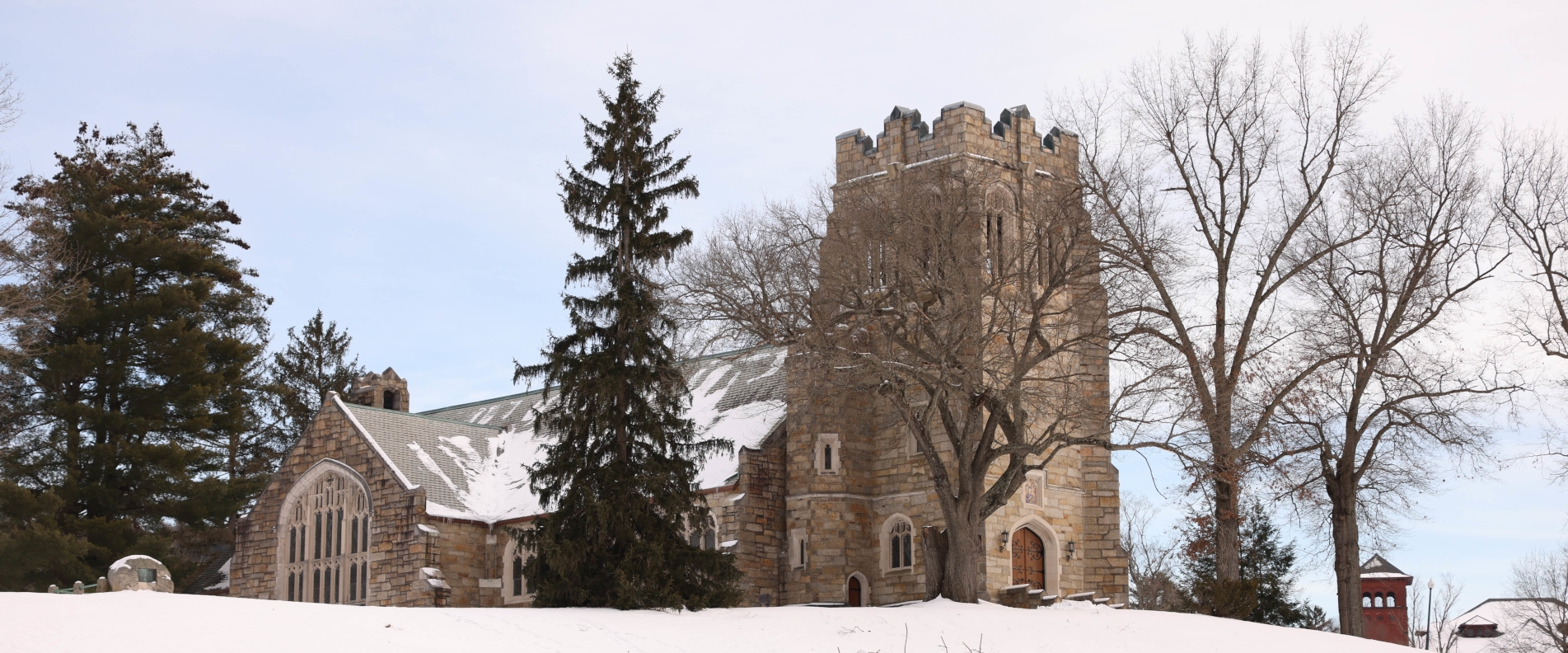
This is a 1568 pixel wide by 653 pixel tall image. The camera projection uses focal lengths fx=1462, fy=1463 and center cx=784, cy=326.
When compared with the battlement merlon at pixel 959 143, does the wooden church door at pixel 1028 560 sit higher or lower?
lower

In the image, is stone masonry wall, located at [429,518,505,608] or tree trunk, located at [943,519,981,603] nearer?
tree trunk, located at [943,519,981,603]

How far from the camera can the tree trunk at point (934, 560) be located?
25188 mm

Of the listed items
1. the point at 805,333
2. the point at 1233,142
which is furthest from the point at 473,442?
the point at 1233,142

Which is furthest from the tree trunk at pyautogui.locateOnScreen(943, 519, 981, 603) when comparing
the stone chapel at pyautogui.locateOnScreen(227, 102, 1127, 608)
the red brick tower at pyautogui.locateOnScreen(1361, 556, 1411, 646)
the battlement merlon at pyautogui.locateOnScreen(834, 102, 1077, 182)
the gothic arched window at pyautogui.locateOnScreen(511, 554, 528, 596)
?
the red brick tower at pyautogui.locateOnScreen(1361, 556, 1411, 646)

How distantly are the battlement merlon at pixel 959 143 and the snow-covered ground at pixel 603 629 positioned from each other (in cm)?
950

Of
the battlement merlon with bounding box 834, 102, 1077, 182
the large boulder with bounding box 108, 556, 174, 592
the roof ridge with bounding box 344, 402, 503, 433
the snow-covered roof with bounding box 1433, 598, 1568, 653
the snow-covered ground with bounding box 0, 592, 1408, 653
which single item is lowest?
the snow-covered roof with bounding box 1433, 598, 1568, 653

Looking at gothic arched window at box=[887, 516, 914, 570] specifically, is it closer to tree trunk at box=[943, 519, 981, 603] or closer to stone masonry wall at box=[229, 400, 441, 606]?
tree trunk at box=[943, 519, 981, 603]

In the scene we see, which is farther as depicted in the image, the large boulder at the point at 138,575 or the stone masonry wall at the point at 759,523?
the stone masonry wall at the point at 759,523

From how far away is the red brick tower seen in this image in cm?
5903

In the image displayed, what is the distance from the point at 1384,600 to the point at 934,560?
4339 centimetres

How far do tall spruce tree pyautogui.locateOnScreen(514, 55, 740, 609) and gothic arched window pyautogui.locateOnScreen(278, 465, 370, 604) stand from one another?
29.7 ft

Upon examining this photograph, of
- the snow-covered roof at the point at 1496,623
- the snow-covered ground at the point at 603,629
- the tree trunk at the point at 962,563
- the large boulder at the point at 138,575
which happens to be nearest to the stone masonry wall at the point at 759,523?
the tree trunk at the point at 962,563

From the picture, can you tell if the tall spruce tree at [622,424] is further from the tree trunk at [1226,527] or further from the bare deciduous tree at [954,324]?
the tree trunk at [1226,527]

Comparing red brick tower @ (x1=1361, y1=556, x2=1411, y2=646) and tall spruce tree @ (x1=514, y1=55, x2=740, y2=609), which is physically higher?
tall spruce tree @ (x1=514, y1=55, x2=740, y2=609)
